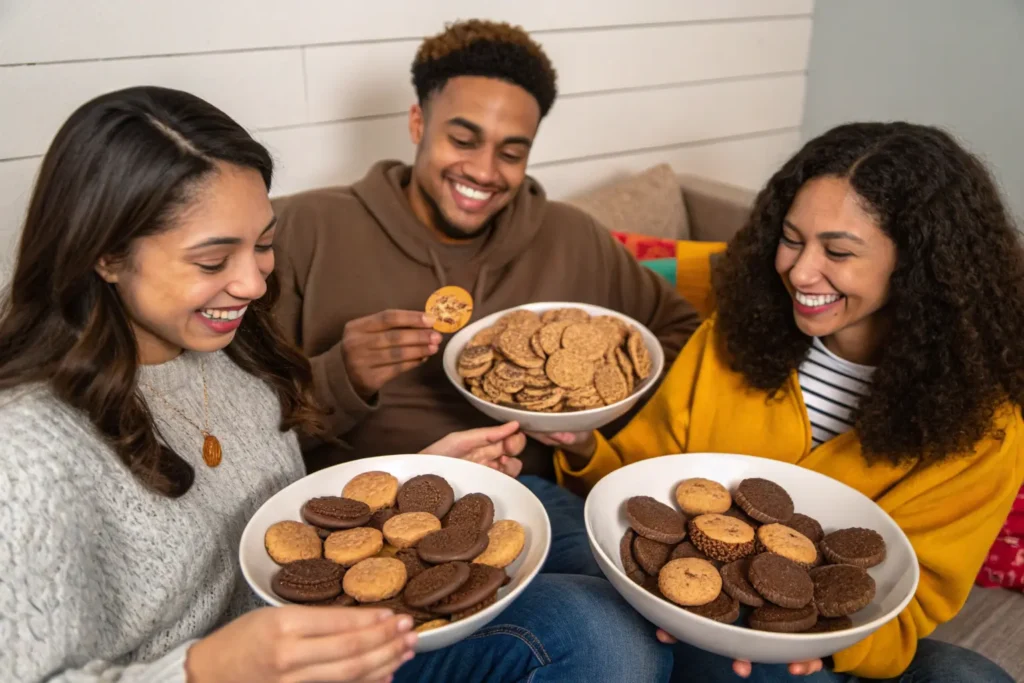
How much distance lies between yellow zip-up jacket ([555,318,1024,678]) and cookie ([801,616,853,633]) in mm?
236

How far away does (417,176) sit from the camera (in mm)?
2027

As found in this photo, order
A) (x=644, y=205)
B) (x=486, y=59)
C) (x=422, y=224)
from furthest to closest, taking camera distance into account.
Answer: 1. (x=644, y=205)
2. (x=422, y=224)
3. (x=486, y=59)

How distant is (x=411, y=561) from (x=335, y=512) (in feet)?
0.48

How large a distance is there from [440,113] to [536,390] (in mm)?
741

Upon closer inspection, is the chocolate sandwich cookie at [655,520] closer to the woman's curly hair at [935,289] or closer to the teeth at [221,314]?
the woman's curly hair at [935,289]

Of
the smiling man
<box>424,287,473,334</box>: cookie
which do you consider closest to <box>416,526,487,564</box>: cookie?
the smiling man

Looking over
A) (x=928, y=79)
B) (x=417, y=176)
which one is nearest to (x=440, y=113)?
(x=417, y=176)

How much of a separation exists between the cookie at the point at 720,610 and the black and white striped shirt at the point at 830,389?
58 cm

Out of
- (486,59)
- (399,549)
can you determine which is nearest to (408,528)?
(399,549)

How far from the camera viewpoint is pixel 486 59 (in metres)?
1.89

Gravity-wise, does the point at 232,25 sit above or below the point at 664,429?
above

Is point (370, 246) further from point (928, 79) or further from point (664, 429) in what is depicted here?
point (928, 79)

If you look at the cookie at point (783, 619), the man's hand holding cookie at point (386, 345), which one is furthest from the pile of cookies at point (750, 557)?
the man's hand holding cookie at point (386, 345)

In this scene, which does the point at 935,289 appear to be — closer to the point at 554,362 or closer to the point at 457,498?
the point at 554,362
